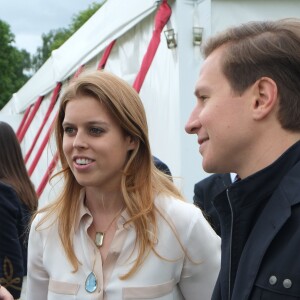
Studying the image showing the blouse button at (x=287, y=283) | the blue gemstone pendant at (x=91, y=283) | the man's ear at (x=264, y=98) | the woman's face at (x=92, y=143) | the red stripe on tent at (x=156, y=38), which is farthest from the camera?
the red stripe on tent at (x=156, y=38)

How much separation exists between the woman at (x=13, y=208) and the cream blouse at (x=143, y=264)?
943 mm

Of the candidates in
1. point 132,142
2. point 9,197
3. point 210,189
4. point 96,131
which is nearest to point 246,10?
point 210,189

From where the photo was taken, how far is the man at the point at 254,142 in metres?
1.29

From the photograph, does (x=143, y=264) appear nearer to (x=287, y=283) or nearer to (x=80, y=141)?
(x=80, y=141)

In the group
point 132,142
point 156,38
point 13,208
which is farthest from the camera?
point 156,38

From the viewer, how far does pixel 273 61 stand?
1.40 meters

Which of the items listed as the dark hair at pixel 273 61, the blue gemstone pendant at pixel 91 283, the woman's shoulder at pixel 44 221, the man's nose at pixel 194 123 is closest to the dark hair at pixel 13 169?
the woman's shoulder at pixel 44 221

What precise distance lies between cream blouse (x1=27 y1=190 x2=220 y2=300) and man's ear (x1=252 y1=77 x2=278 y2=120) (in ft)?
2.67

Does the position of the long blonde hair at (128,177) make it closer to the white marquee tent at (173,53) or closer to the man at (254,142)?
the man at (254,142)

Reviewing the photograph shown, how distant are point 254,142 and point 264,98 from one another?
11 centimetres

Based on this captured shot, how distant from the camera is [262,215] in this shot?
4.43ft

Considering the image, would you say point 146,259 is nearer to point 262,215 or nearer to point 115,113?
point 115,113

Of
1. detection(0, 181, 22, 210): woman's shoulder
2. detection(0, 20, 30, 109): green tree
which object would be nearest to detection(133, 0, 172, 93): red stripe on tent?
detection(0, 181, 22, 210): woman's shoulder

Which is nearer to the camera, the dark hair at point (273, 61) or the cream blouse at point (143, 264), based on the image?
the dark hair at point (273, 61)
